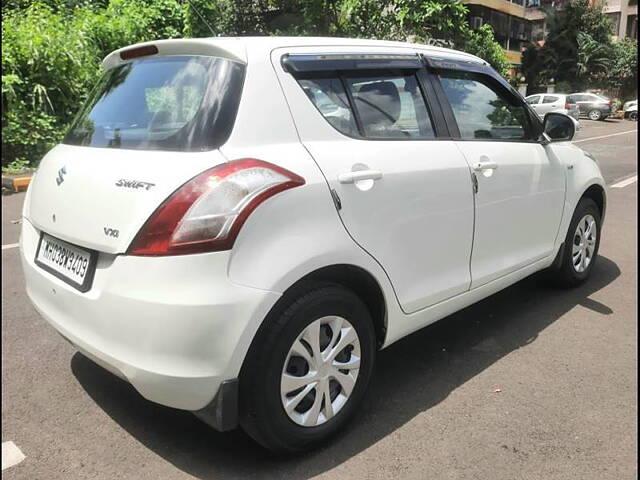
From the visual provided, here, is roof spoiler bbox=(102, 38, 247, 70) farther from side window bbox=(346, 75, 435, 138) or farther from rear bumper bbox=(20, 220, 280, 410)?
rear bumper bbox=(20, 220, 280, 410)

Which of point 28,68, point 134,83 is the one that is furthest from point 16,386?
point 28,68

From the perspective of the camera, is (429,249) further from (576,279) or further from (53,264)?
(576,279)

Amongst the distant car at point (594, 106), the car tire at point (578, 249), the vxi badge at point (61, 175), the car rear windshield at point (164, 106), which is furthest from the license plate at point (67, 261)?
the distant car at point (594, 106)

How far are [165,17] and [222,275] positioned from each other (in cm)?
1330

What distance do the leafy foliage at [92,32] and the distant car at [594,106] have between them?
51.1ft

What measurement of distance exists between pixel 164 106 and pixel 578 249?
3329mm

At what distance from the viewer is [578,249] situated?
433 cm

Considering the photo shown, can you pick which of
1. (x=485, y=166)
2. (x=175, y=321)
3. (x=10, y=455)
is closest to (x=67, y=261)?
(x=175, y=321)

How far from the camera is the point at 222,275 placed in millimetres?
2004

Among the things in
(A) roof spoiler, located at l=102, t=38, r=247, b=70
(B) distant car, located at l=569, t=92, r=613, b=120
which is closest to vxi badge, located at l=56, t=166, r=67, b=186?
(A) roof spoiler, located at l=102, t=38, r=247, b=70

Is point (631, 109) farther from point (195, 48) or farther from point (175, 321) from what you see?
point (175, 321)

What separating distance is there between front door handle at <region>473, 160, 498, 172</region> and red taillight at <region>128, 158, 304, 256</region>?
1449 millimetres

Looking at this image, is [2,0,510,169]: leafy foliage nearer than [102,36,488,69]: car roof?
No

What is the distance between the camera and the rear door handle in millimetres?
2373
